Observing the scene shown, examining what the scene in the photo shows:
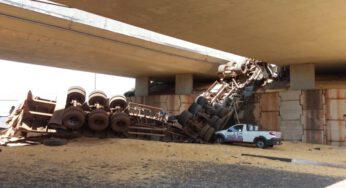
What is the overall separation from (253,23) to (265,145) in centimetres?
796

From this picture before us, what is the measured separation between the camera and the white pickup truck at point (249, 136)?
21531 mm

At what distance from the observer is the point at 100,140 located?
62.0 feet

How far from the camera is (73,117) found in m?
18.8

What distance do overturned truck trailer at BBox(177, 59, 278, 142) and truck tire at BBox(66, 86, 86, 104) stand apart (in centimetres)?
694

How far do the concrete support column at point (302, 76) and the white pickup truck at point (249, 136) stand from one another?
22.8 ft

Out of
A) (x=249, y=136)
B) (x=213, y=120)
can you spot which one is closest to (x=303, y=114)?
(x=249, y=136)

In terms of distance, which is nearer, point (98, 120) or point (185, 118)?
point (98, 120)

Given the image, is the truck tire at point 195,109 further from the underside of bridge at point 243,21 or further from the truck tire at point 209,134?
the underside of bridge at point 243,21

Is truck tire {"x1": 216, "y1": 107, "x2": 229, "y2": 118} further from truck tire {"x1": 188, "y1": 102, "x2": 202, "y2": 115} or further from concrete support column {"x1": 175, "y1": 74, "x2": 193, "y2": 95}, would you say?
Answer: concrete support column {"x1": 175, "y1": 74, "x2": 193, "y2": 95}

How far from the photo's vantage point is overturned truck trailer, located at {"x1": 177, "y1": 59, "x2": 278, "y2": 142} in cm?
2389

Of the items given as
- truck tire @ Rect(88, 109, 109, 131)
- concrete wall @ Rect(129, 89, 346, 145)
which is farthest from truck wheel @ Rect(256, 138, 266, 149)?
truck tire @ Rect(88, 109, 109, 131)

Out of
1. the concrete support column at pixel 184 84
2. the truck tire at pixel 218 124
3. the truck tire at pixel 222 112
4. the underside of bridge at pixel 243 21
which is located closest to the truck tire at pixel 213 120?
the truck tire at pixel 218 124

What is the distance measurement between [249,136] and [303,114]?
254 inches

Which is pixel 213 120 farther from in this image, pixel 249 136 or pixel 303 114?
pixel 303 114
